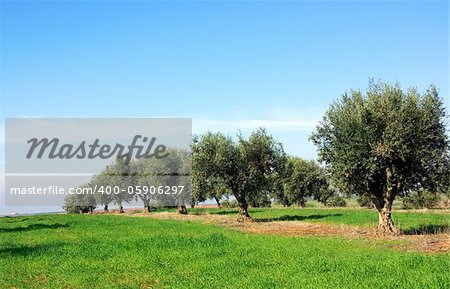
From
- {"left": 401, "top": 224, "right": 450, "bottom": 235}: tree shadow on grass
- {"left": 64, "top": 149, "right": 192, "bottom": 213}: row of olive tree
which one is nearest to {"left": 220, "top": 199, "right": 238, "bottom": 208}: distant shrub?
{"left": 64, "top": 149, "right": 192, "bottom": 213}: row of olive tree

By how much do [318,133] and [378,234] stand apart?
371 inches

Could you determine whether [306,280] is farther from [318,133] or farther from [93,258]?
[318,133]

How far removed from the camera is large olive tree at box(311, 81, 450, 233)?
3181 cm

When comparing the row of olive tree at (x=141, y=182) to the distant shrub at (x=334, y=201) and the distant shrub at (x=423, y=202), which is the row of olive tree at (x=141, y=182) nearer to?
the distant shrub at (x=334, y=201)

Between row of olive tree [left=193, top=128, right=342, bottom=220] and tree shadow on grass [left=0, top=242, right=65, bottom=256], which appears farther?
row of olive tree [left=193, top=128, right=342, bottom=220]

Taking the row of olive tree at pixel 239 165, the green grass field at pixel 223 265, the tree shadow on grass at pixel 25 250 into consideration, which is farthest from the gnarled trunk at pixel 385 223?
the tree shadow on grass at pixel 25 250

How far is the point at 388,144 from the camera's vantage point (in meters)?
31.7

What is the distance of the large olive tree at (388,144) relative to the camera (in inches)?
1252

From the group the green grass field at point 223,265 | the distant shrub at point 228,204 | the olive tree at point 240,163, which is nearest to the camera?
the green grass field at point 223,265

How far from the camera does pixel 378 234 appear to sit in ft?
108

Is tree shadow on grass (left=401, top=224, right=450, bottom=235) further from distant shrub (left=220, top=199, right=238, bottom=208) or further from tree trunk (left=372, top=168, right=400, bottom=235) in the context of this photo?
distant shrub (left=220, top=199, right=238, bottom=208)

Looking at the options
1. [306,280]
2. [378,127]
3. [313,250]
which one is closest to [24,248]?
[313,250]

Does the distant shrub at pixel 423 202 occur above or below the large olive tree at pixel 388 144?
below

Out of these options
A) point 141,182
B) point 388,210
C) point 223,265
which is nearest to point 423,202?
point 141,182
